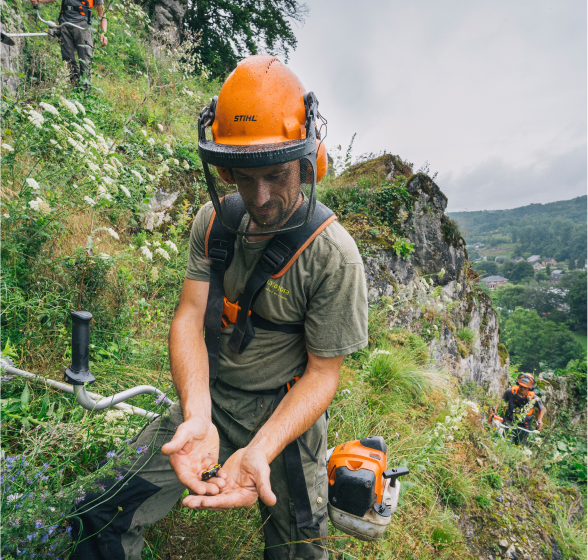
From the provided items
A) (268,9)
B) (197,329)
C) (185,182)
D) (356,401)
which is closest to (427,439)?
(356,401)

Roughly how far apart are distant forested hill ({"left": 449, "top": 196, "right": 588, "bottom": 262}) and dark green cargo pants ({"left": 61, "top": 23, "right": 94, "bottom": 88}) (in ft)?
299

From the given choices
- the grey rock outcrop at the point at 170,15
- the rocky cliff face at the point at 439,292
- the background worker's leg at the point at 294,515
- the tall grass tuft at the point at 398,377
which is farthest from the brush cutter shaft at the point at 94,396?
the grey rock outcrop at the point at 170,15

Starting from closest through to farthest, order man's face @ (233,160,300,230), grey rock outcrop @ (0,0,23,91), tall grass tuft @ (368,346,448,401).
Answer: man's face @ (233,160,300,230)
grey rock outcrop @ (0,0,23,91)
tall grass tuft @ (368,346,448,401)

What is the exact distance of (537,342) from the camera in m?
47.8

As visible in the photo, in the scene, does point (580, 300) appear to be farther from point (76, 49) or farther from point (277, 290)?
point (76, 49)

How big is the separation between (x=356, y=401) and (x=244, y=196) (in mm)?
2918

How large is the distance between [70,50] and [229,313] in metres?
5.79

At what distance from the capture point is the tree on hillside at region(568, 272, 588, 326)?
5916cm

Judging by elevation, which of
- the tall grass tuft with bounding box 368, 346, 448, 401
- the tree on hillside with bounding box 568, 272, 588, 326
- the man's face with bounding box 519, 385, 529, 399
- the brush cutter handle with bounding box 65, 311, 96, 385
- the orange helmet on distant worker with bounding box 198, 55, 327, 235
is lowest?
the tree on hillside with bounding box 568, 272, 588, 326

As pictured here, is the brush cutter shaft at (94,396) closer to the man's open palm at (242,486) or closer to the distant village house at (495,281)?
the man's open palm at (242,486)

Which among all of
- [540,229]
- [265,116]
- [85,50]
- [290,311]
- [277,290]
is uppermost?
[540,229]

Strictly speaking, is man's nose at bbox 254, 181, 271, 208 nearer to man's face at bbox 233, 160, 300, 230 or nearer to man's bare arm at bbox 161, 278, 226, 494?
man's face at bbox 233, 160, 300, 230

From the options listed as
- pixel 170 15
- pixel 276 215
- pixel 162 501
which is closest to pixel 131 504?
pixel 162 501

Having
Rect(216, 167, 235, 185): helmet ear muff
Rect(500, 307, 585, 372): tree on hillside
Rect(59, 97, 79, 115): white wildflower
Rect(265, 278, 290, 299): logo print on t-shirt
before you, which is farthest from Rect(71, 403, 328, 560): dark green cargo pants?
Rect(500, 307, 585, 372): tree on hillside
